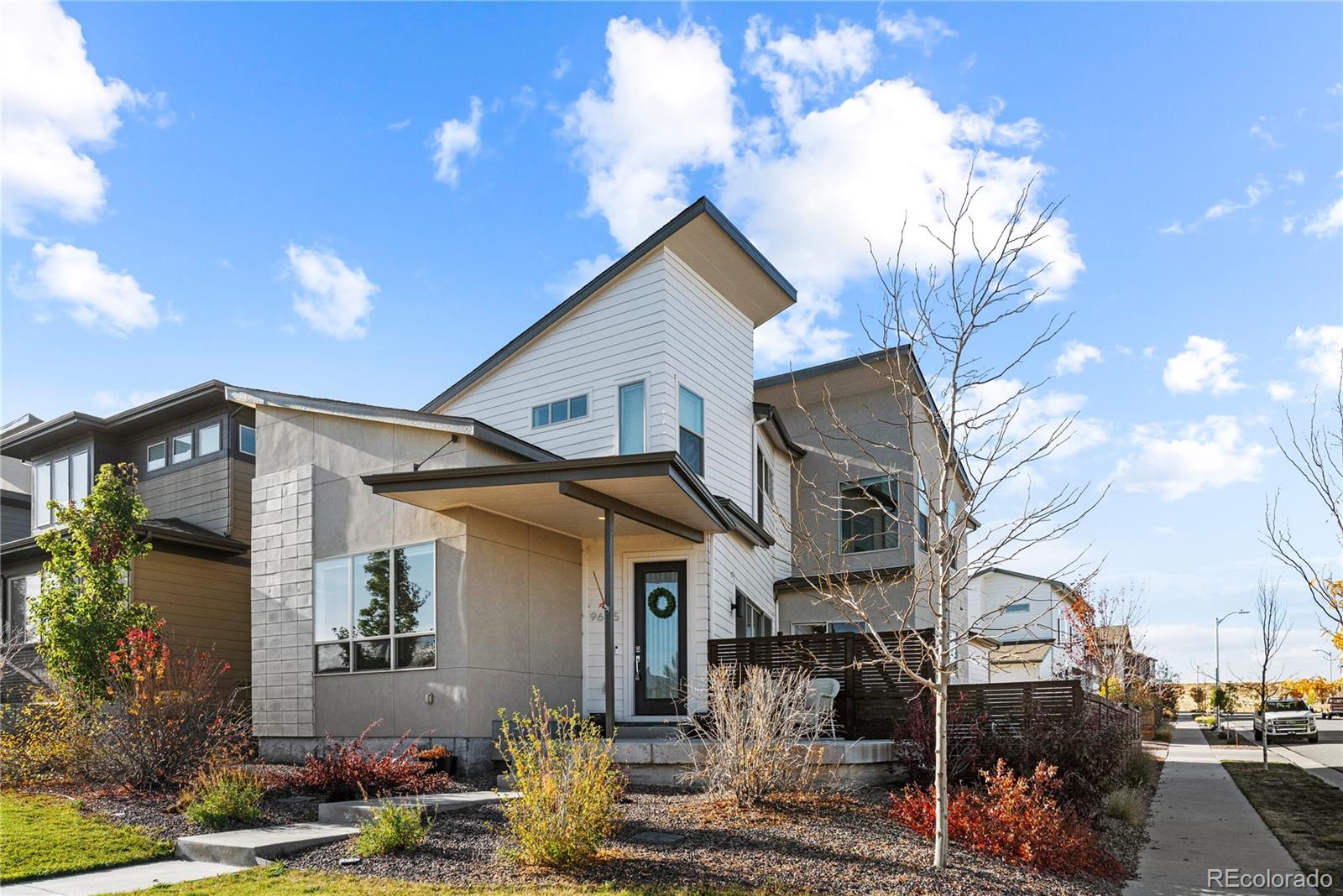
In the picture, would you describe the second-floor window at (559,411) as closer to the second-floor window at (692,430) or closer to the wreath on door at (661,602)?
the second-floor window at (692,430)

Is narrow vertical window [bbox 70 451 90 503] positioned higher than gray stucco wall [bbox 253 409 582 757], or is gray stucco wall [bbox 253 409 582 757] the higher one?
narrow vertical window [bbox 70 451 90 503]

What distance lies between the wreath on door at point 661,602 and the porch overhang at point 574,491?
4.18 feet

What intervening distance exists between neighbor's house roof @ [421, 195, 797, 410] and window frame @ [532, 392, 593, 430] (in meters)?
1.18

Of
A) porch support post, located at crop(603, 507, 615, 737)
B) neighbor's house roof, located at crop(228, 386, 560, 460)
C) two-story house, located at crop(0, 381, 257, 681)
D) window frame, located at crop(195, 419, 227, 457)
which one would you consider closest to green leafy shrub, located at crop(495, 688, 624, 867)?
porch support post, located at crop(603, 507, 615, 737)

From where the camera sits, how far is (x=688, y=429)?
16.1 m

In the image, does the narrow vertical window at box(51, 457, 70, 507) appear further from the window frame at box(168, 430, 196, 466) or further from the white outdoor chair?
the white outdoor chair

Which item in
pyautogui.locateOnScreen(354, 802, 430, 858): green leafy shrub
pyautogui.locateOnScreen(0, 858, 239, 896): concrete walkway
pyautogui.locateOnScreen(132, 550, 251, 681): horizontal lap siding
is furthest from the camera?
pyautogui.locateOnScreen(132, 550, 251, 681): horizontal lap siding

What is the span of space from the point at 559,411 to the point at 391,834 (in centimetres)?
927

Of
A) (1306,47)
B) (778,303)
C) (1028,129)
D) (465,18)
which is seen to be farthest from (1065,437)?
(778,303)

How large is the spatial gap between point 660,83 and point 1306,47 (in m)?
6.80

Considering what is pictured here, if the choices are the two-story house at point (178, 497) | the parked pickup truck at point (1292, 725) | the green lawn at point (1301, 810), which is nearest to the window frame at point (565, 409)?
the two-story house at point (178, 497)

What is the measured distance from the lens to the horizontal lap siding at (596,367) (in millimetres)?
→ 15688

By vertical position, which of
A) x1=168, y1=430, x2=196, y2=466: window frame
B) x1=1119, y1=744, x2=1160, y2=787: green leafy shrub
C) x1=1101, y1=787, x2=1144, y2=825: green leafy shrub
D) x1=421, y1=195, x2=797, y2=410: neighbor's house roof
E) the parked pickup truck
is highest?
x1=421, y1=195, x2=797, y2=410: neighbor's house roof

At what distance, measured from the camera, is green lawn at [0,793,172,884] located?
8406 mm
